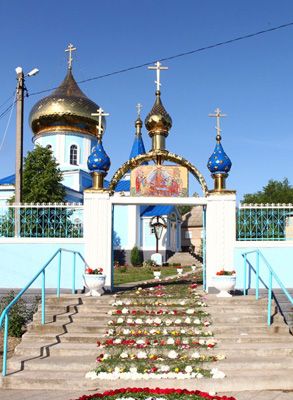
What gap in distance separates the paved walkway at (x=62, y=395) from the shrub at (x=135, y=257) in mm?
21148

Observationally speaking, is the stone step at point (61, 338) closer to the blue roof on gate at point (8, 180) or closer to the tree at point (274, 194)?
the blue roof on gate at point (8, 180)

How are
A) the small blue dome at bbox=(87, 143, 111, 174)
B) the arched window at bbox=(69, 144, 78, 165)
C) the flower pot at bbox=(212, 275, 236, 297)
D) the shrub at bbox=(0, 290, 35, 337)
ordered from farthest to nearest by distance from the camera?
the arched window at bbox=(69, 144, 78, 165), the small blue dome at bbox=(87, 143, 111, 174), the flower pot at bbox=(212, 275, 236, 297), the shrub at bbox=(0, 290, 35, 337)

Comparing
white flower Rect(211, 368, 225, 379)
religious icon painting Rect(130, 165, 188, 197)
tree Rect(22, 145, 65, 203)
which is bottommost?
white flower Rect(211, 368, 225, 379)

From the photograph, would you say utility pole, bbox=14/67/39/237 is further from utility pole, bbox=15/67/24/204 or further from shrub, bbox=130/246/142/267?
shrub, bbox=130/246/142/267

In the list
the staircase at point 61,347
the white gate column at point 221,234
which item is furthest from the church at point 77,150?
the staircase at point 61,347

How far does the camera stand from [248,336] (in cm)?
724

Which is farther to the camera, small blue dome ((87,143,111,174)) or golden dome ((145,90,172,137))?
golden dome ((145,90,172,137))

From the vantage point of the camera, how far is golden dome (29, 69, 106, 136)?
25.6 m

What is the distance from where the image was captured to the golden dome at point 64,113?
2563cm

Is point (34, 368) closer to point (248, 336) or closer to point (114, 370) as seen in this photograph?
point (114, 370)

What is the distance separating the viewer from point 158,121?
36.8ft

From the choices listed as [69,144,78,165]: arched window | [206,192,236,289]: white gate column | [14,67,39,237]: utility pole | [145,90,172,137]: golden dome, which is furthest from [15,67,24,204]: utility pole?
[69,144,78,165]: arched window

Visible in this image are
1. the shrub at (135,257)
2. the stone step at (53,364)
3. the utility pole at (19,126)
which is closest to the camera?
the stone step at (53,364)

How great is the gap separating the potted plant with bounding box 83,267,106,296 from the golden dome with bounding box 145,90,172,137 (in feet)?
12.3
